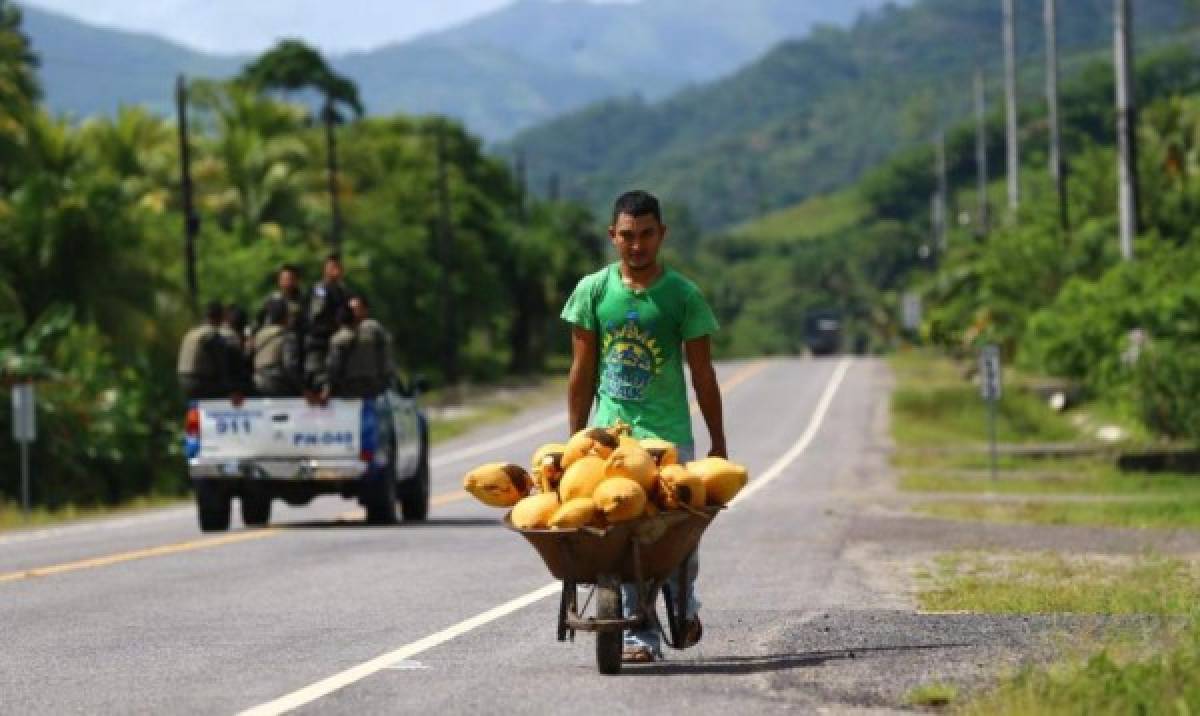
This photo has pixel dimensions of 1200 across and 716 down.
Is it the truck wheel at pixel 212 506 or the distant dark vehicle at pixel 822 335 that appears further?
the distant dark vehicle at pixel 822 335

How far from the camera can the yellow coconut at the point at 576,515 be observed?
10977 mm

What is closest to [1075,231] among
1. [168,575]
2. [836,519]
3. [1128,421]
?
[1128,421]

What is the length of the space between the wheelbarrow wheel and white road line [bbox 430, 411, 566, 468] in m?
36.8

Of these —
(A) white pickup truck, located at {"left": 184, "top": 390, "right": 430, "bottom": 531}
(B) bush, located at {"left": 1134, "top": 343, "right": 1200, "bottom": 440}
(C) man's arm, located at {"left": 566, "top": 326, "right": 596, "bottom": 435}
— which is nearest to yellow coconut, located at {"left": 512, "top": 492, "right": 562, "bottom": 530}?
(C) man's arm, located at {"left": 566, "top": 326, "right": 596, "bottom": 435}

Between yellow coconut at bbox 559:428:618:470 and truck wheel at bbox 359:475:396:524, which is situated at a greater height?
yellow coconut at bbox 559:428:618:470

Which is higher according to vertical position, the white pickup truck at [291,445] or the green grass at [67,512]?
the white pickup truck at [291,445]

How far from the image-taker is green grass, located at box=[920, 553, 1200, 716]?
9539 mm

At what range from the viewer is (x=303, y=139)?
84625 mm

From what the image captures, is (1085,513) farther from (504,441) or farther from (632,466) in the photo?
(504,441)

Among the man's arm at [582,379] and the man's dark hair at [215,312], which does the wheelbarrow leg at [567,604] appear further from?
the man's dark hair at [215,312]

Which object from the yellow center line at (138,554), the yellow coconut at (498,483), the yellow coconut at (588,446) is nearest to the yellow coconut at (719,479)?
the yellow coconut at (588,446)

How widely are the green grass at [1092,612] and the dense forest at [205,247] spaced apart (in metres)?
19.9

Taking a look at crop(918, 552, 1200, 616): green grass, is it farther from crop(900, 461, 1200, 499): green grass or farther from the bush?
the bush

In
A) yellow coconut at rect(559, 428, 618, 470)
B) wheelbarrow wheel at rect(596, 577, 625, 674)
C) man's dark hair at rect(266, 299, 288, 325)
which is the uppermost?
man's dark hair at rect(266, 299, 288, 325)
